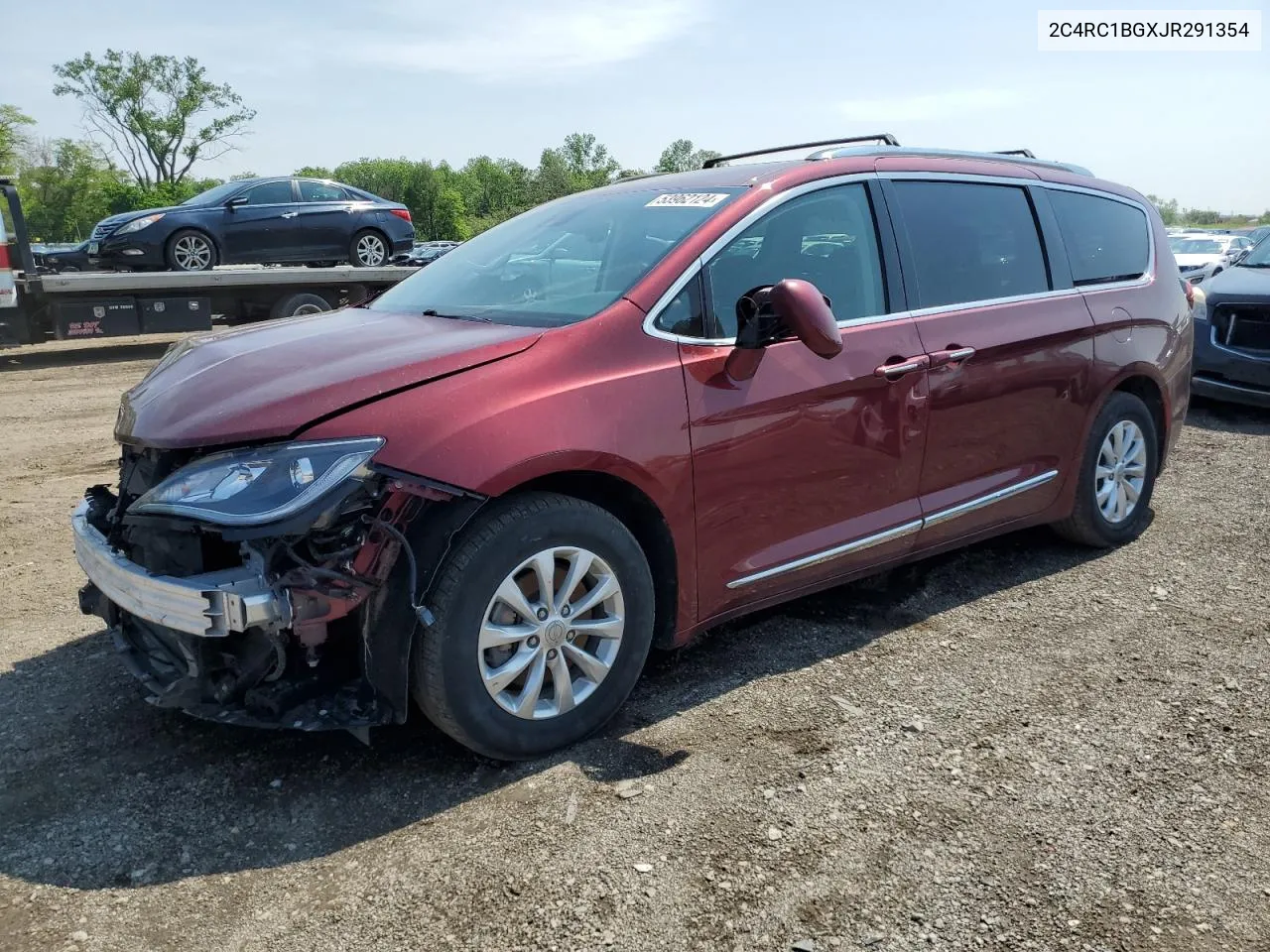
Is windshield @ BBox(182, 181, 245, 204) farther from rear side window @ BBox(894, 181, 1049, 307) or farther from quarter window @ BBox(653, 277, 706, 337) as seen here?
quarter window @ BBox(653, 277, 706, 337)

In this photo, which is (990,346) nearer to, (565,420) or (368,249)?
(565,420)

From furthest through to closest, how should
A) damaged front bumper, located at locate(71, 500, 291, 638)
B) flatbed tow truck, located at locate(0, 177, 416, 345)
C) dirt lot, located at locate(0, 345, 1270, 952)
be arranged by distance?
flatbed tow truck, located at locate(0, 177, 416, 345), damaged front bumper, located at locate(71, 500, 291, 638), dirt lot, located at locate(0, 345, 1270, 952)

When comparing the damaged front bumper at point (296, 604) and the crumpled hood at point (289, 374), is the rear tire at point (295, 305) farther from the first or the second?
the damaged front bumper at point (296, 604)

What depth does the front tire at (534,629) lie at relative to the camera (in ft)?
9.14

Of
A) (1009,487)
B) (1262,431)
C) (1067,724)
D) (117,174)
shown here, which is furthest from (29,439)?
(117,174)

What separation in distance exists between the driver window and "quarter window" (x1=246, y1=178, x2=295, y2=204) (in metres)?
12.0

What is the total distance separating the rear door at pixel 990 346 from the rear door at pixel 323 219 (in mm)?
11900

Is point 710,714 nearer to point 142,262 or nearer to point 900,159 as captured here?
point 900,159

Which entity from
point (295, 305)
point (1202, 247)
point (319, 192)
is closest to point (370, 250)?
point (319, 192)

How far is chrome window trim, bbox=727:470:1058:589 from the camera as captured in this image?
3533 millimetres

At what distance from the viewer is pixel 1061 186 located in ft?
15.7

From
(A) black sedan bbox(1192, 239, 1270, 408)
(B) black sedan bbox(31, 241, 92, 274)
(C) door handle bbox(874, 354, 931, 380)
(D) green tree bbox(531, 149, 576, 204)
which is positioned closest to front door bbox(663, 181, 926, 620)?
(C) door handle bbox(874, 354, 931, 380)

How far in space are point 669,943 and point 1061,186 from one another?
13.1 feet

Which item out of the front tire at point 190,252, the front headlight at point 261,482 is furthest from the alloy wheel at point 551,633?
the front tire at point 190,252
